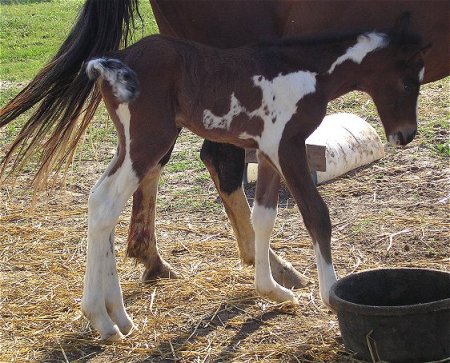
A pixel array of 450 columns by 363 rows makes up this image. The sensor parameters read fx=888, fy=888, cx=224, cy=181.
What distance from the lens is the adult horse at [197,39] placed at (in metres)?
4.28

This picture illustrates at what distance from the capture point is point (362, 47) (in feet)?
13.2

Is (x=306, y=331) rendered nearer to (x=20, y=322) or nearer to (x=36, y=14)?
(x=20, y=322)

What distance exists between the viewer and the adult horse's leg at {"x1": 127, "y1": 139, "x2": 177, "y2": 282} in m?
4.75

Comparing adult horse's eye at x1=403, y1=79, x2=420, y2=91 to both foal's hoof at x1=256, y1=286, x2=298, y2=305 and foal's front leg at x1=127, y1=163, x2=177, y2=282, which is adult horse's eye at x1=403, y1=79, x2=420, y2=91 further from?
foal's front leg at x1=127, y1=163, x2=177, y2=282

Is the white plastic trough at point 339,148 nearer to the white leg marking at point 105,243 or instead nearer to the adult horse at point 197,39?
the adult horse at point 197,39

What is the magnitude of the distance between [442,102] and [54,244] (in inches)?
167

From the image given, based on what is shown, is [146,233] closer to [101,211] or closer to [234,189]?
[234,189]

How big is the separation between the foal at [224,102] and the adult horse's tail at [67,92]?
47 cm

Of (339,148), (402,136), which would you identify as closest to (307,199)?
(402,136)

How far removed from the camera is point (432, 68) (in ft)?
16.1

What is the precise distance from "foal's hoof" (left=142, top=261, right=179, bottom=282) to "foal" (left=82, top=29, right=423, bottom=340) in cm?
72

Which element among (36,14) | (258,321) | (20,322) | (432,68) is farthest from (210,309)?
(36,14)

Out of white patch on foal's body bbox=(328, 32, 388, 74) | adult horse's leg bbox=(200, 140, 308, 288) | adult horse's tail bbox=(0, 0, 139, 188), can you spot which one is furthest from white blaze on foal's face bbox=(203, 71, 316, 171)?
adult horse's leg bbox=(200, 140, 308, 288)

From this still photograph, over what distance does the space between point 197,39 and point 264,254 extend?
1.19 metres
